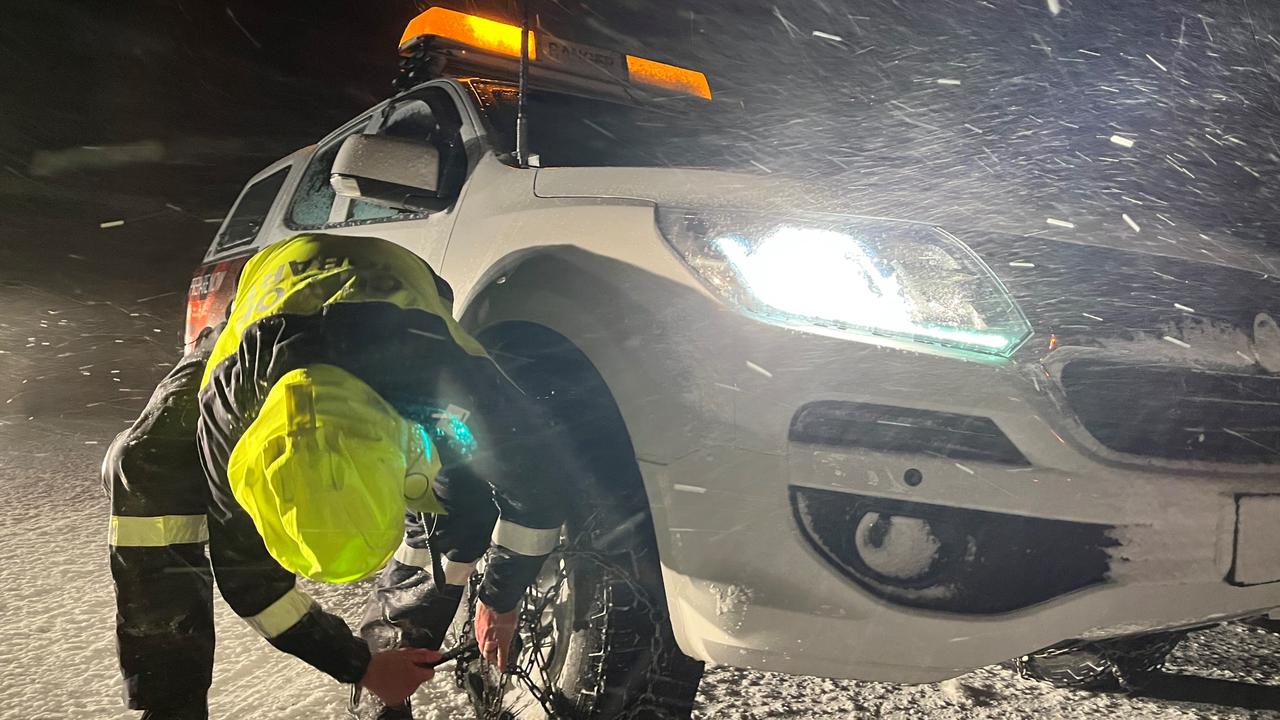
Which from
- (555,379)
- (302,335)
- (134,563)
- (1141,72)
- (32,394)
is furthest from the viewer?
(32,394)

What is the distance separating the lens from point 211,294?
399 cm

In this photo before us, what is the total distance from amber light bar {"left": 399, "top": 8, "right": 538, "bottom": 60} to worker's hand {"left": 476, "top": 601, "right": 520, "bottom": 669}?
199 centimetres

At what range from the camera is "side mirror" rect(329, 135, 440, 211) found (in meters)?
2.45

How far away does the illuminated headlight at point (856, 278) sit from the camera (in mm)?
1753

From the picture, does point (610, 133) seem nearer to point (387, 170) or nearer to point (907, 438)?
point (387, 170)

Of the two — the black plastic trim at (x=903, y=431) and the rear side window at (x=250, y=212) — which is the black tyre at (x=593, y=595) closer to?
the black plastic trim at (x=903, y=431)

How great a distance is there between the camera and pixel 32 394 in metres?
7.00

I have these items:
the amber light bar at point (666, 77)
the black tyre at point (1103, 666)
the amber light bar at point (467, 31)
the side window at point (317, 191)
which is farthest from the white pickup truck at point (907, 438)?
the side window at point (317, 191)

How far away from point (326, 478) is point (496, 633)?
0.95m

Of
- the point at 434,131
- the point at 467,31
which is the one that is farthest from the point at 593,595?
the point at 467,31

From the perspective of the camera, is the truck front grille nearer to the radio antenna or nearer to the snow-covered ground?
the snow-covered ground

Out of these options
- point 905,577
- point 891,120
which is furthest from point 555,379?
point 891,120

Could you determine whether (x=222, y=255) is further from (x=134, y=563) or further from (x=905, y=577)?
(x=905, y=577)

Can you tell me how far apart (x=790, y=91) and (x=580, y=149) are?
1.17 m
